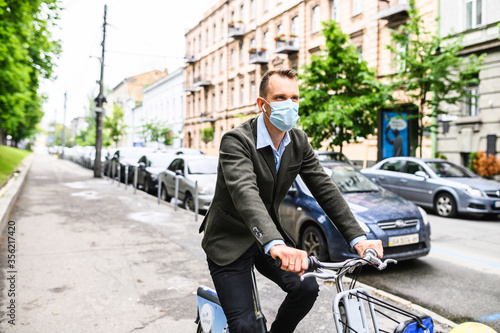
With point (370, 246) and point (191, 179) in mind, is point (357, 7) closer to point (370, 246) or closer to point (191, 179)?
point (191, 179)

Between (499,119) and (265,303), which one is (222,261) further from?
(499,119)

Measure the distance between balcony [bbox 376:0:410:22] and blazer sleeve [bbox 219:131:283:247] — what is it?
21.8 metres

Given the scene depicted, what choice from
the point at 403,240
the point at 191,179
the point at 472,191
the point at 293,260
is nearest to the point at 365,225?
the point at 403,240

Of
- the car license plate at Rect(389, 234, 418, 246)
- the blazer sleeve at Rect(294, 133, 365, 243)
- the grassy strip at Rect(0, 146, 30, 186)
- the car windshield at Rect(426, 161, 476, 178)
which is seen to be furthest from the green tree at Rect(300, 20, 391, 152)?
the blazer sleeve at Rect(294, 133, 365, 243)

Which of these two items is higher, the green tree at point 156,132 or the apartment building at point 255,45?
the apartment building at point 255,45

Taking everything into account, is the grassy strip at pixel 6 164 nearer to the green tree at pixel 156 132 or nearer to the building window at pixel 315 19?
the green tree at pixel 156 132

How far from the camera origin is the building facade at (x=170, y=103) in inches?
2149

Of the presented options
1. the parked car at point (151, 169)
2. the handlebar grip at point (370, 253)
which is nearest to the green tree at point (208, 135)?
the parked car at point (151, 169)

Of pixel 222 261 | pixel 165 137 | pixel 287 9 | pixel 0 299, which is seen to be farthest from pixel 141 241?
pixel 165 137

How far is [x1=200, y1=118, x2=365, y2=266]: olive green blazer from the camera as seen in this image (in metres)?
2.26

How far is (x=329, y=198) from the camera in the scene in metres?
2.61

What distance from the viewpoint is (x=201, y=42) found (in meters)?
50.1

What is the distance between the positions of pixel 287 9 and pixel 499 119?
19182 millimetres

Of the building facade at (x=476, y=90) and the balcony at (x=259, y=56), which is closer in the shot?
the building facade at (x=476, y=90)
